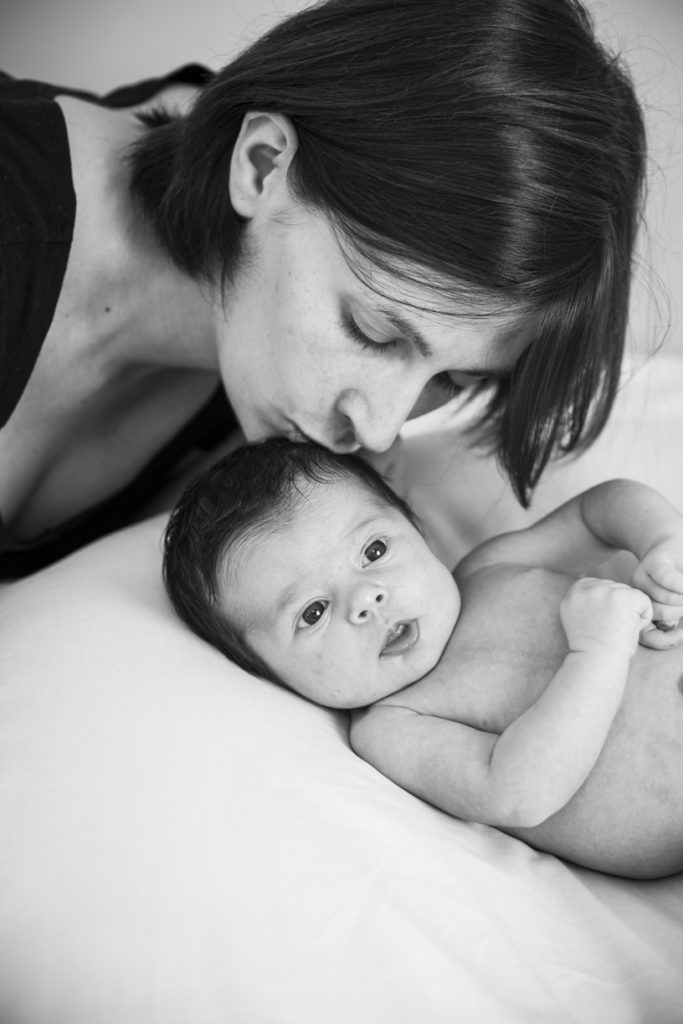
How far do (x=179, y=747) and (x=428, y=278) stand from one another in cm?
58

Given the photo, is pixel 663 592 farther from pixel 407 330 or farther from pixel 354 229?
pixel 354 229

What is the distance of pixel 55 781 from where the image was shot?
38.2 inches

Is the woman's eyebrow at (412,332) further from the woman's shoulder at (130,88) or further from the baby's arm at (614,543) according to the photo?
the woman's shoulder at (130,88)

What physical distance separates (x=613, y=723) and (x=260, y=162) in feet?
2.70

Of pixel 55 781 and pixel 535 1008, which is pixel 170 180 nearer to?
pixel 55 781

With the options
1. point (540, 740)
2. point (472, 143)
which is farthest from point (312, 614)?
point (472, 143)

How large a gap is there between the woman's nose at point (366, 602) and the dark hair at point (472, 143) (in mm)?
346

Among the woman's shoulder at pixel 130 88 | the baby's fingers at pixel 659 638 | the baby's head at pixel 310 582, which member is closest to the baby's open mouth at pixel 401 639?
the baby's head at pixel 310 582

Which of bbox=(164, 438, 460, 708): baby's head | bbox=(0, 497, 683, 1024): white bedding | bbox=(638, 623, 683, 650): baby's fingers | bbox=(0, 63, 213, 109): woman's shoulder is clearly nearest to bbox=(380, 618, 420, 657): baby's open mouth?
bbox=(164, 438, 460, 708): baby's head

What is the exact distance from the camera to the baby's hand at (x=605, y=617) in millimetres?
1098

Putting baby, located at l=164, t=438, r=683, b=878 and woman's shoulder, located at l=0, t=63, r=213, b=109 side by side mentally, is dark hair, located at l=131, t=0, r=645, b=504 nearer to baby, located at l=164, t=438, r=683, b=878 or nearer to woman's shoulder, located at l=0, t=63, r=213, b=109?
baby, located at l=164, t=438, r=683, b=878

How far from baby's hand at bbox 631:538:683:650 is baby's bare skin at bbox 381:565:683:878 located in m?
0.02

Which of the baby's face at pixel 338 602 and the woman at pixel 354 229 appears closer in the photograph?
the woman at pixel 354 229

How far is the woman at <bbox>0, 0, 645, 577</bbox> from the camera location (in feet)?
3.57
